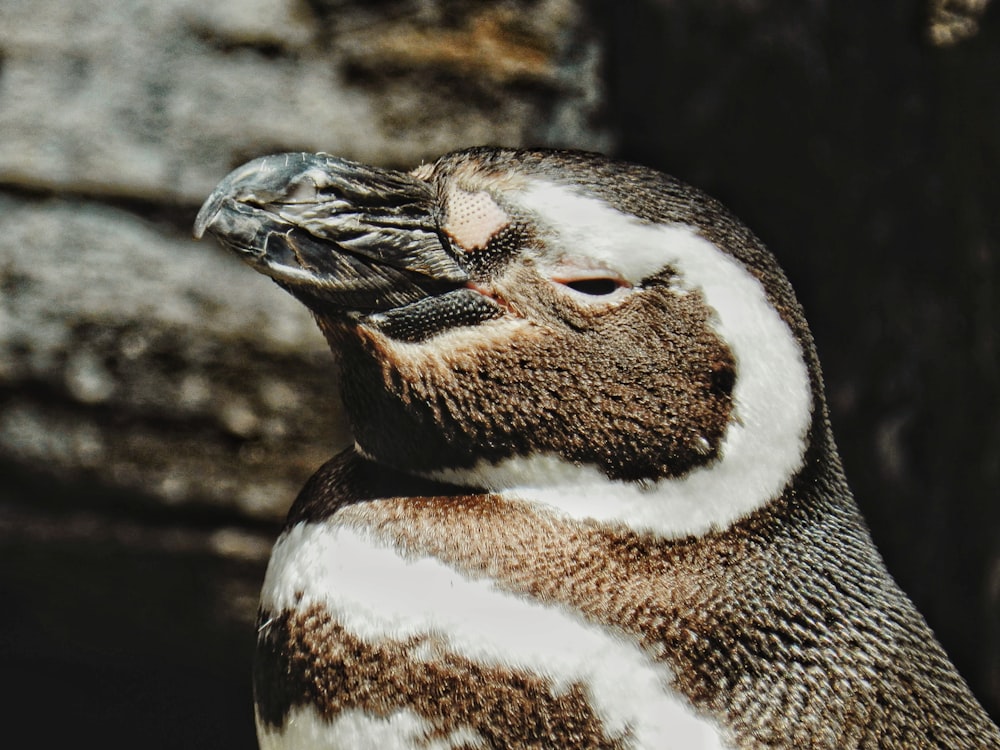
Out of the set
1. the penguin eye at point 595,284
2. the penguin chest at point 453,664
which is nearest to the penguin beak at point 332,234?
the penguin eye at point 595,284

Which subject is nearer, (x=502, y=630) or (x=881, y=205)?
(x=502, y=630)

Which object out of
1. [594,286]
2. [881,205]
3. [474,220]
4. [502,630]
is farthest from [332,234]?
[881,205]

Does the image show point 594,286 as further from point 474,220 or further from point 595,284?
point 474,220

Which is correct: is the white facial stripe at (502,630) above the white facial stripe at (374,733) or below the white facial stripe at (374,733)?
above

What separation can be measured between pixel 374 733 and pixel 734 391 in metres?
0.46

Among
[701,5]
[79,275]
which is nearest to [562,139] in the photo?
[701,5]

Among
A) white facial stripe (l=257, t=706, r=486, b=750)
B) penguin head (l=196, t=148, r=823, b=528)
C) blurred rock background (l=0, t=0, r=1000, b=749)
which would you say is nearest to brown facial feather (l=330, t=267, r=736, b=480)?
penguin head (l=196, t=148, r=823, b=528)

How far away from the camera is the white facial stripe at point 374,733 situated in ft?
2.91

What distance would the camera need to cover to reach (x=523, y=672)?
35.1 inches

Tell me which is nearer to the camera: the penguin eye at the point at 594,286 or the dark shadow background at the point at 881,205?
the penguin eye at the point at 594,286

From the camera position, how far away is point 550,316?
96 centimetres

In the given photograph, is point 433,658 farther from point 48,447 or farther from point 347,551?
point 48,447

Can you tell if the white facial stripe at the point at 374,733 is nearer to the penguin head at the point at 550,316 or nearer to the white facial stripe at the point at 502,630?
the white facial stripe at the point at 502,630

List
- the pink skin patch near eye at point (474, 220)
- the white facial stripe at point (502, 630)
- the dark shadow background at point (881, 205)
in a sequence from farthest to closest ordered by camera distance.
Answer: the dark shadow background at point (881, 205) → the pink skin patch near eye at point (474, 220) → the white facial stripe at point (502, 630)
